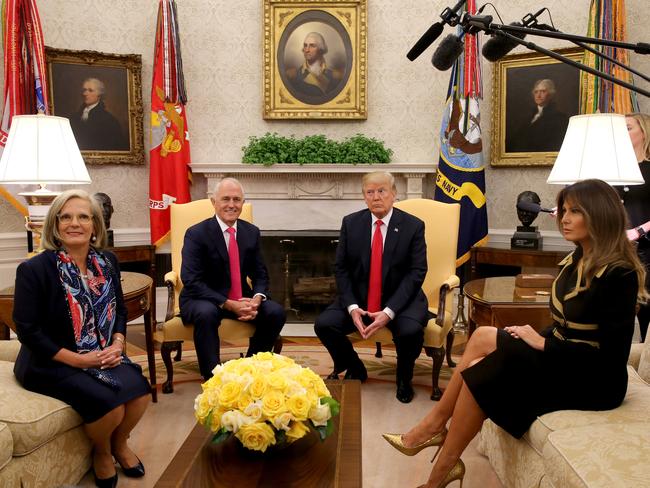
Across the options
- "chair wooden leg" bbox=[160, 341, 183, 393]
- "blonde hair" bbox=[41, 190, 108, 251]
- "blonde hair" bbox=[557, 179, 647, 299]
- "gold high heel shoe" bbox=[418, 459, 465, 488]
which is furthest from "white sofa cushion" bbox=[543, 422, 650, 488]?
"chair wooden leg" bbox=[160, 341, 183, 393]

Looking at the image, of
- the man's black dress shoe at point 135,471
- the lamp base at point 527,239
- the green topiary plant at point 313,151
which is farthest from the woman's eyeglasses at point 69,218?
the lamp base at point 527,239

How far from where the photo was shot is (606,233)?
2215mm

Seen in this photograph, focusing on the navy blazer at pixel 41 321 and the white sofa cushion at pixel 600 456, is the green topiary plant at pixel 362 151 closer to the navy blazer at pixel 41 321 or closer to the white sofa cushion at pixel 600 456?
the navy blazer at pixel 41 321

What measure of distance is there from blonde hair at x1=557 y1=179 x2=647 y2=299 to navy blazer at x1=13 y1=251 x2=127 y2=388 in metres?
2.16

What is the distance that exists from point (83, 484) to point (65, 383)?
0.51 meters

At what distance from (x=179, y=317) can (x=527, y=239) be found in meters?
3.24

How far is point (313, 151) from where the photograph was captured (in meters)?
5.76

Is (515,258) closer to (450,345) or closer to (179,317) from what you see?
(450,345)

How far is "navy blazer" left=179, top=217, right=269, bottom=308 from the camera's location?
12.0 ft

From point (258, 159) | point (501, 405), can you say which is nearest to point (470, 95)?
point (258, 159)

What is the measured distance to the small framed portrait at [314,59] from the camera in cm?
584

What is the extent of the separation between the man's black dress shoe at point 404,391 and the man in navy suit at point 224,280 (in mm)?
855

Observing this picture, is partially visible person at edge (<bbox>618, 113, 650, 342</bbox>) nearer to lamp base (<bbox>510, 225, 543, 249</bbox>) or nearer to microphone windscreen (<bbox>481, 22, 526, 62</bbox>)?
lamp base (<bbox>510, 225, 543, 249</bbox>)

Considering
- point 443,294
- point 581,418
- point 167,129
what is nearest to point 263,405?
point 581,418
